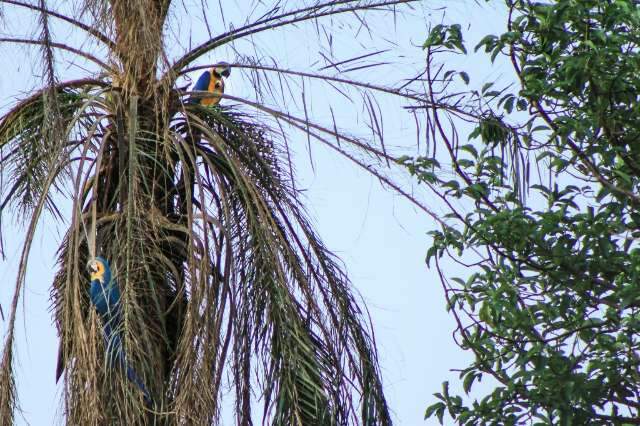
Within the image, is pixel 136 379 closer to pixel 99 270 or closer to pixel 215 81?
pixel 99 270

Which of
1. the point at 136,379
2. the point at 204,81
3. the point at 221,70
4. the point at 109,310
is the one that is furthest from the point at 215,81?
the point at 136,379

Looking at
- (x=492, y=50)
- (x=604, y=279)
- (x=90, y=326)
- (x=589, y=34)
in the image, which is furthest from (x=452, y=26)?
(x=90, y=326)

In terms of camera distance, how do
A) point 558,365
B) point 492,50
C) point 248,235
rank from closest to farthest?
point 558,365 → point 492,50 → point 248,235

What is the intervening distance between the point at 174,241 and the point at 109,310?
A: 27.6 inches

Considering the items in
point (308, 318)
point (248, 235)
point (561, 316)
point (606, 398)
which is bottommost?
point (606, 398)

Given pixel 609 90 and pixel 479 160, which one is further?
pixel 479 160

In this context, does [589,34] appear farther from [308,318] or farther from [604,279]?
[308,318]

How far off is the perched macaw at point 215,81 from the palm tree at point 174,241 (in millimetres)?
95

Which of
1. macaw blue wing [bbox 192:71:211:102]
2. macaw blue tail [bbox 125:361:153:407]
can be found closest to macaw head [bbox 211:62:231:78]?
macaw blue wing [bbox 192:71:211:102]

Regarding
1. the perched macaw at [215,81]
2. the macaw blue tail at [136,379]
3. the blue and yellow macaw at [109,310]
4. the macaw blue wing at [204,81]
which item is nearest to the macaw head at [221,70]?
the perched macaw at [215,81]

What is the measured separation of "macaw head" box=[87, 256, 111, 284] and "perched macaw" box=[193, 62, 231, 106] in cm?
128

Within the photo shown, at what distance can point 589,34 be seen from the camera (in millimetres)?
6195

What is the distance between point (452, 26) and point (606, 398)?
6.27 feet

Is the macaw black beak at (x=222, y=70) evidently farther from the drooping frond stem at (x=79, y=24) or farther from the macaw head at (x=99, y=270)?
the macaw head at (x=99, y=270)
